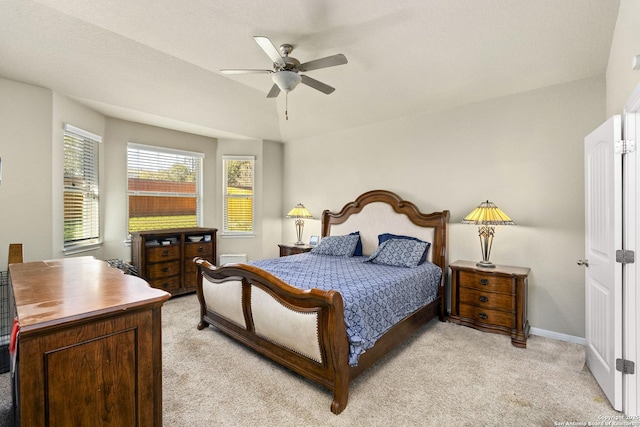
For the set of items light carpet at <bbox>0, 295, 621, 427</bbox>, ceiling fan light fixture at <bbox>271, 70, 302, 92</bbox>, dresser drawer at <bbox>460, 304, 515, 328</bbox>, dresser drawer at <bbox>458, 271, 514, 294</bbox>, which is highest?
ceiling fan light fixture at <bbox>271, 70, 302, 92</bbox>

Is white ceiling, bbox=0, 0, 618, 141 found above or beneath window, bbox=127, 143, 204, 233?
above

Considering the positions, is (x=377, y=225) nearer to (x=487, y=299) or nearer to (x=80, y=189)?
(x=487, y=299)

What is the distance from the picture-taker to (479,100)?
3695 millimetres

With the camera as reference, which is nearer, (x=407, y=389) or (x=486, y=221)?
(x=407, y=389)

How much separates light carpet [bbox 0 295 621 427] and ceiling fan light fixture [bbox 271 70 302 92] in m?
2.41

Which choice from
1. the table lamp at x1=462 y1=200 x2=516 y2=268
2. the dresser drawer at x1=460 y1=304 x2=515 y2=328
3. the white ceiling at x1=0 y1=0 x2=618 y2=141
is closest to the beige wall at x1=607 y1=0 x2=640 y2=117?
the white ceiling at x1=0 y1=0 x2=618 y2=141

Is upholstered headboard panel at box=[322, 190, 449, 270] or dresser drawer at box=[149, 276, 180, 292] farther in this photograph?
dresser drawer at box=[149, 276, 180, 292]

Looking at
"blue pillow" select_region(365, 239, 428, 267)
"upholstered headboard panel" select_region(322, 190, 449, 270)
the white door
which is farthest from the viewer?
"upholstered headboard panel" select_region(322, 190, 449, 270)

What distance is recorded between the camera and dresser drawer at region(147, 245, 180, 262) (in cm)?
436

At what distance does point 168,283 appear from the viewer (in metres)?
4.53

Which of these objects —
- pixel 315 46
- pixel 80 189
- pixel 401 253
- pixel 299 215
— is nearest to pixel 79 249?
pixel 80 189

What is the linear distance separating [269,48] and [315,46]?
81 cm

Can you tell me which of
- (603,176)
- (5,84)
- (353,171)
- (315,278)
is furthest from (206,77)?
(603,176)

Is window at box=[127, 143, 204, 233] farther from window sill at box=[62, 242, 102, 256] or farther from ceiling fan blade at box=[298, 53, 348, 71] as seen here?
ceiling fan blade at box=[298, 53, 348, 71]
